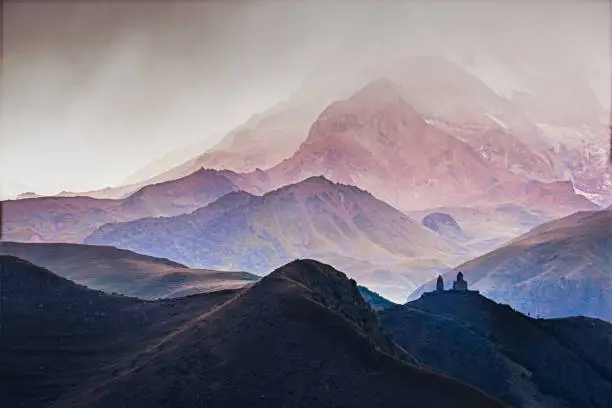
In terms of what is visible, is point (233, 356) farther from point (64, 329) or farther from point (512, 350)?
point (512, 350)

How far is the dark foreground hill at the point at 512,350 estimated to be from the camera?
498ft

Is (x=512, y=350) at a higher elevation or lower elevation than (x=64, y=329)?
lower

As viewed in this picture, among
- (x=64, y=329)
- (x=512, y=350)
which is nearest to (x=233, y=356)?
(x=64, y=329)

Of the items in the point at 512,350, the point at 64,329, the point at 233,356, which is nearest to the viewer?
the point at 233,356

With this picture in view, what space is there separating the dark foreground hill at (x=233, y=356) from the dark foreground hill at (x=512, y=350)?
36.4 meters

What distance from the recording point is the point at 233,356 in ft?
322

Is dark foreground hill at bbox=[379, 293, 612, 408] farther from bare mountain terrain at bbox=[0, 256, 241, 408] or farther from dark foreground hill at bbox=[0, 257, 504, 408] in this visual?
bare mountain terrain at bbox=[0, 256, 241, 408]

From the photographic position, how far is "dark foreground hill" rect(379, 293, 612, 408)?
152 metres

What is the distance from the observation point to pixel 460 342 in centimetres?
16038

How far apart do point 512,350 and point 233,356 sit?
8283 centimetres

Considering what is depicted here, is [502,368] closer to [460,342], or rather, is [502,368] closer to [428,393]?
[460,342]

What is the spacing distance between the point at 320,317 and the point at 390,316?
242 feet

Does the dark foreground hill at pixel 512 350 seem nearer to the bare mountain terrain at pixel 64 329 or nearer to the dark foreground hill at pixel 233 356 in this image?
the dark foreground hill at pixel 233 356

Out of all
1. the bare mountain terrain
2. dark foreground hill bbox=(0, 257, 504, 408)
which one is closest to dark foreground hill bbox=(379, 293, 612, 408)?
dark foreground hill bbox=(0, 257, 504, 408)
